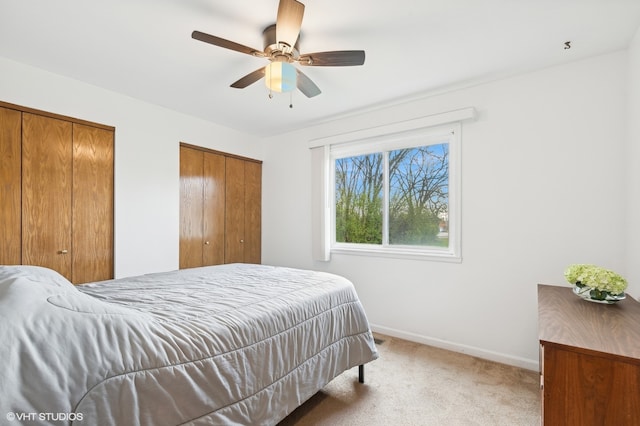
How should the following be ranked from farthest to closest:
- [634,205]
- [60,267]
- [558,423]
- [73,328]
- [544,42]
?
[60,267], [544,42], [634,205], [558,423], [73,328]

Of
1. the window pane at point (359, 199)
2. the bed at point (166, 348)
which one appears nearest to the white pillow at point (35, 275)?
the bed at point (166, 348)

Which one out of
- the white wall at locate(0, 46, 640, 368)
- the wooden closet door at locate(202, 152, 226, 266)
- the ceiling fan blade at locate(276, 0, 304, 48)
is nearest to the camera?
the ceiling fan blade at locate(276, 0, 304, 48)

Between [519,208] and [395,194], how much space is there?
1.20m

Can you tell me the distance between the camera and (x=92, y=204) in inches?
111

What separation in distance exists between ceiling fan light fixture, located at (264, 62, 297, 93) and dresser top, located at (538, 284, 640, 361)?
1.92 metres

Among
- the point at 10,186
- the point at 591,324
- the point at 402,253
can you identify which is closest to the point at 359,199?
the point at 402,253

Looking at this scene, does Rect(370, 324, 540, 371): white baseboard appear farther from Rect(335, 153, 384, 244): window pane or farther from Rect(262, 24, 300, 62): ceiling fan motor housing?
Rect(262, 24, 300, 62): ceiling fan motor housing

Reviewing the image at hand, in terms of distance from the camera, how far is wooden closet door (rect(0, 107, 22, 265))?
232 centimetres

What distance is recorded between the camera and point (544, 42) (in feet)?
6.88

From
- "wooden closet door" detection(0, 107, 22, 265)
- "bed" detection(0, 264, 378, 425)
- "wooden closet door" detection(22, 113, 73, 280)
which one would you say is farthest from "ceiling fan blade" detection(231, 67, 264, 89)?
"wooden closet door" detection(0, 107, 22, 265)

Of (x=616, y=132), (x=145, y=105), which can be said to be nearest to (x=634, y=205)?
(x=616, y=132)

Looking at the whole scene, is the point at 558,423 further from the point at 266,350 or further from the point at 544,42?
the point at 544,42

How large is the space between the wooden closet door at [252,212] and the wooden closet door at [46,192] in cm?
200

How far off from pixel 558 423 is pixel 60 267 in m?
3.52
